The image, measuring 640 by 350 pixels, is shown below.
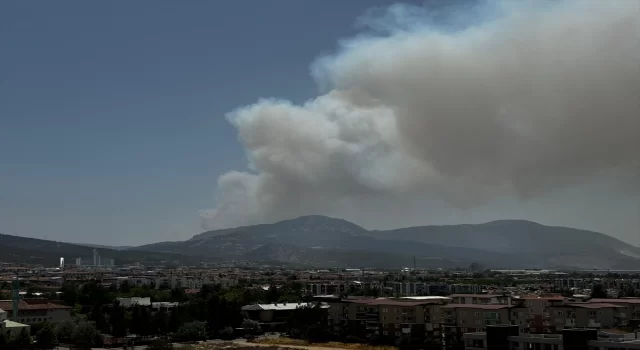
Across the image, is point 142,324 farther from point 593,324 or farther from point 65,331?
point 593,324

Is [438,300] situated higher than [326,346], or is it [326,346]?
[438,300]

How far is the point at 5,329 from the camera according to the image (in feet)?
139

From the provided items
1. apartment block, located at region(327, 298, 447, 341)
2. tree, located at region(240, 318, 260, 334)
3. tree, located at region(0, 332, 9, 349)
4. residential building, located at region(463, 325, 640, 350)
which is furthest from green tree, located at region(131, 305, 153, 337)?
residential building, located at region(463, 325, 640, 350)

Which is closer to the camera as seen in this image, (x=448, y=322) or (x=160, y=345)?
(x=160, y=345)

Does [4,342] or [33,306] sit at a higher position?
[33,306]

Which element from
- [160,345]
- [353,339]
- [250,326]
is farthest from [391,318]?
[160,345]

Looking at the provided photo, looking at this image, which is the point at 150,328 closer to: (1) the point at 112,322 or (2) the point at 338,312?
(1) the point at 112,322

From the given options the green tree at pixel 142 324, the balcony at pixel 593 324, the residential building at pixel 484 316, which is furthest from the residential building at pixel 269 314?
the balcony at pixel 593 324

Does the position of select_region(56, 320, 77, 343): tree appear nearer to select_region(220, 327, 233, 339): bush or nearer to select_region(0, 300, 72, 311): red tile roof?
select_region(0, 300, 72, 311): red tile roof

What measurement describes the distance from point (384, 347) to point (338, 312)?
28.7ft

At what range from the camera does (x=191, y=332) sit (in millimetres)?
47562

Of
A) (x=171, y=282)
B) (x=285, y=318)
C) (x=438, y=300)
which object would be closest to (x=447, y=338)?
(x=438, y=300)

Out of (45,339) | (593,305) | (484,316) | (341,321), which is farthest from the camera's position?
(341,321)

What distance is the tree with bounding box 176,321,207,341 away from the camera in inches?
1865
